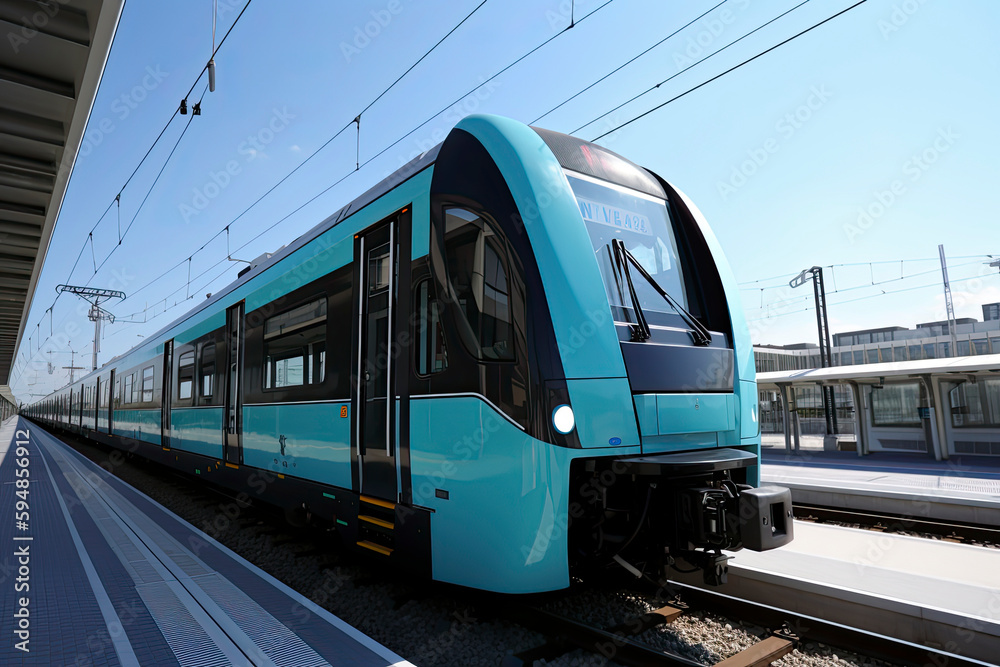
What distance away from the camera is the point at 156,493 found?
12055mm

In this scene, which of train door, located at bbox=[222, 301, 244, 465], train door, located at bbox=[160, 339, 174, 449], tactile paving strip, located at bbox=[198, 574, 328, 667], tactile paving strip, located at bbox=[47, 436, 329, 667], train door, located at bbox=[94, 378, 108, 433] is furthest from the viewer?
train door, located at bbox=[94, 378, 108, 433]

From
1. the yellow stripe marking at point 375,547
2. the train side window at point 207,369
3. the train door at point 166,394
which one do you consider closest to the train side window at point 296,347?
the yellow stripe marking at point 375,547

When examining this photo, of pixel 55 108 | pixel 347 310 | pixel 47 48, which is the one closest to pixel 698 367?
pixel 347 310

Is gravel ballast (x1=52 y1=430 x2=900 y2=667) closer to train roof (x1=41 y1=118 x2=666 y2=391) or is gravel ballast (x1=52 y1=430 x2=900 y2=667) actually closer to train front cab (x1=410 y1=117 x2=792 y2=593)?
train front cab (x1=410 y1=117 x2=792 y2=593)

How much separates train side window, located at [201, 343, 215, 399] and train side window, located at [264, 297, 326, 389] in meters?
2.54

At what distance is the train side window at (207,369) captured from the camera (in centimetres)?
940

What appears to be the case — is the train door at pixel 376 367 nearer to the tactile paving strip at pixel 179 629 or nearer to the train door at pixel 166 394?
the tactile paving strip at pixel 179 629

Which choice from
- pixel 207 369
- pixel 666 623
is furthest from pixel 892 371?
pixel 207 369

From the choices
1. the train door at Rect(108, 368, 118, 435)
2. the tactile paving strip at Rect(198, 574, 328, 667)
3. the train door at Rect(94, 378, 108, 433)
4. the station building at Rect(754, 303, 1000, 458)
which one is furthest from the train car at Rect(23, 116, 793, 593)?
the train door at Rect(94, 378, 108, 433)

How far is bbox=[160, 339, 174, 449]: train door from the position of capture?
40.0 feet

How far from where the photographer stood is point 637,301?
13.8 ft

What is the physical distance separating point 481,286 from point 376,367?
146 cm

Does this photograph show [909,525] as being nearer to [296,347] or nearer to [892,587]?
[892,587]

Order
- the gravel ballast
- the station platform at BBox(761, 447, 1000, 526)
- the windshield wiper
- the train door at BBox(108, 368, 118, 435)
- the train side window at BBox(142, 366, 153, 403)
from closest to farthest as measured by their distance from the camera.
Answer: the gravel ballast < the windshield wiper < the station platform at BBox(761, 447, 1000, 526) < the train side window at BBox(142, 366, 153, 403) < the train door at BBox(108, 368, 118, 435)
